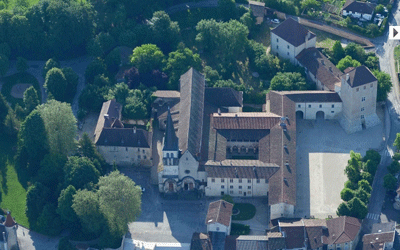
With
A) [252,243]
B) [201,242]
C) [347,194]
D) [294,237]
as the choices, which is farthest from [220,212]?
[347,194]

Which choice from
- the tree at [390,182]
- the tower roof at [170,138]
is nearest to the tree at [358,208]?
the tree at [390,182]

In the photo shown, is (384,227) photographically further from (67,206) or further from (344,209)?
(67,206)

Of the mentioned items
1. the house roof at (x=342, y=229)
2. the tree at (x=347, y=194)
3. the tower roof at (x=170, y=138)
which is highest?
the tower roof at (x=170, y=138)

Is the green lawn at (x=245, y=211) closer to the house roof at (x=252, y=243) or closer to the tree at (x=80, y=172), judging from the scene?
the house roof at (x=252, y=243)

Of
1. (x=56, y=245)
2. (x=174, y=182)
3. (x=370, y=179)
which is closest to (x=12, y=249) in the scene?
(x=56, y=245)

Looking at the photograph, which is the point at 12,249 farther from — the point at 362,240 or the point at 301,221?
the point at 362,240

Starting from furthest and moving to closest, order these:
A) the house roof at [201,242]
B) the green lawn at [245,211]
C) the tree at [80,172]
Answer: the tree at [80,172]
the green lawn at [245,211]
the house roof at [201,242]

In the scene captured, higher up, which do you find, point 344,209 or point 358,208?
point 358,208
